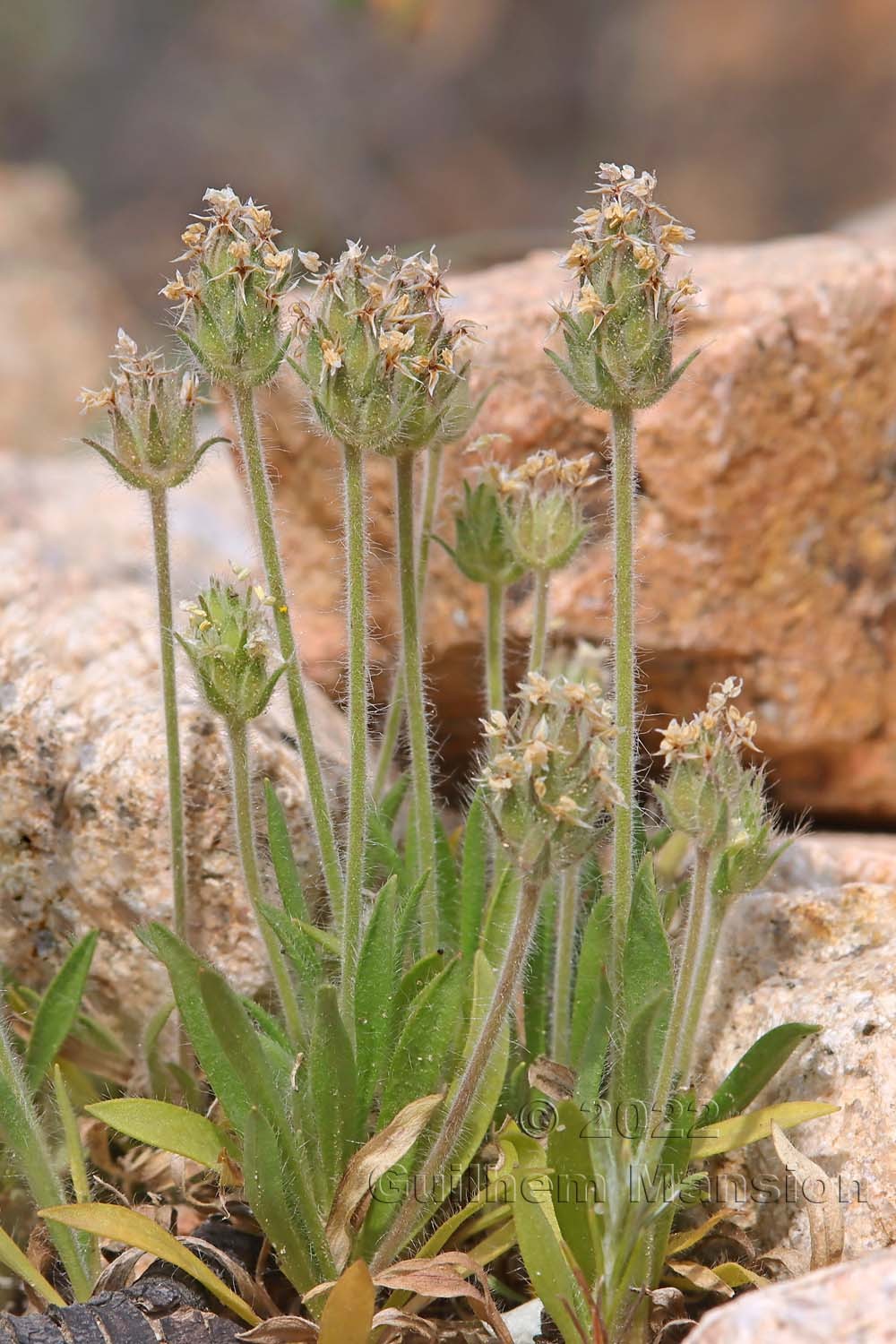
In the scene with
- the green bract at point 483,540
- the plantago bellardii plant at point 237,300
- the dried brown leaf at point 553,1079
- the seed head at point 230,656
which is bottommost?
the dried brown leaf at point 553,1079

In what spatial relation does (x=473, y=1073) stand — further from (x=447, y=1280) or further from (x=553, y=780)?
(x=553, y=780)

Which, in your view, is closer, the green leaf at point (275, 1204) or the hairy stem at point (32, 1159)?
the green leaf at point (275, 1204)

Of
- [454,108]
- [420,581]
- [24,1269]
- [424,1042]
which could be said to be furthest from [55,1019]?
[454,108]

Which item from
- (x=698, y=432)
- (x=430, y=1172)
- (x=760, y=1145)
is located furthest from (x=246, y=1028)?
(x=698, y=432)

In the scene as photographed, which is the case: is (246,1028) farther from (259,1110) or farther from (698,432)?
(698,432)

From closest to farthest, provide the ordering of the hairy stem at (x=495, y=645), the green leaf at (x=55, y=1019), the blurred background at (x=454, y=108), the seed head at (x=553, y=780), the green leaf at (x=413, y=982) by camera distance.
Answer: the seed head at (x=553, y=780)
the green leaf at (x=413, y=982)
the green leaf at (x=55, y=1019)
the hairy stem at (x=495, y=645)
the blurred background at (x=454, y=108)

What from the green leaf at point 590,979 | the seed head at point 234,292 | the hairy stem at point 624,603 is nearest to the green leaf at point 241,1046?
the green leaf at point 590,979

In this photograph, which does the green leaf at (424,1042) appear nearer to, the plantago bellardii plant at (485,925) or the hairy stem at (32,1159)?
the plantago bellardii plant at (485,925)
